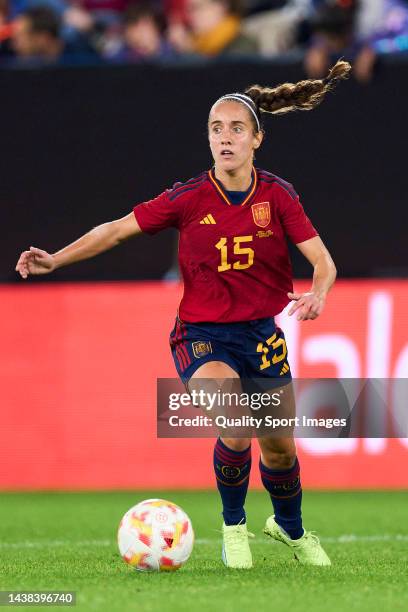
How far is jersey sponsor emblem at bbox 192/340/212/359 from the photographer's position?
647 cm


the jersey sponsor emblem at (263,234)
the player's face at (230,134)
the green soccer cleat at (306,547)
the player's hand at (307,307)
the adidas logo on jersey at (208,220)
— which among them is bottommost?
the green soccer cleat at (306,547)

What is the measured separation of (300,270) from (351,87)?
5.34ft

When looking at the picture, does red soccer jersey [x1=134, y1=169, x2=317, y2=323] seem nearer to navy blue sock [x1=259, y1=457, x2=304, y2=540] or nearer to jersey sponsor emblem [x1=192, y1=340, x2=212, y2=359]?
jersey sponsor emblem [x1=192, y1=340, x2=212, y2=359]

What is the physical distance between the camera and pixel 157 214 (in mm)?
6609

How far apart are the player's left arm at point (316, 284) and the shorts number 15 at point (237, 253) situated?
26cm

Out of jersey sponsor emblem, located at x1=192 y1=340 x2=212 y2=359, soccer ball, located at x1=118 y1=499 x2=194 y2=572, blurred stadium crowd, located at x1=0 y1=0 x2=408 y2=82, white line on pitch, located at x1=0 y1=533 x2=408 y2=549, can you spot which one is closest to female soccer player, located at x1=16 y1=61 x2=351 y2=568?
jersey sponsor emblem, located at x1=192 y1=340 x2=212 y2=359

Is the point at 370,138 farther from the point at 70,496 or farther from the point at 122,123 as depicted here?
the point at 70,496

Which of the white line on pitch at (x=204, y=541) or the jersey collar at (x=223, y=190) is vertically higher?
the jersey collar at (x=223, y=190)

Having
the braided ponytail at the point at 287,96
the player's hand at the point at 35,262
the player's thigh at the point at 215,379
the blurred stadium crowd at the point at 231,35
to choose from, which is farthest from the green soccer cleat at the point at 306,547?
the blurred stadium crowd at the point at 231,35

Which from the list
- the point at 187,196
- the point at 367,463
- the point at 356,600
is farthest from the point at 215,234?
the point at 367,463

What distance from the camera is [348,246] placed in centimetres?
1147

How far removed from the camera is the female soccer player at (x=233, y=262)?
21.4 feet

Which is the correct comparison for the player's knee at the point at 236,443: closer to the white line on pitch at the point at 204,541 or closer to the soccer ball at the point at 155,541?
the soccer ball at the point at 155,541

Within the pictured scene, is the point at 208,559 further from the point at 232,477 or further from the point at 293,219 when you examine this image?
the point at 293,219
